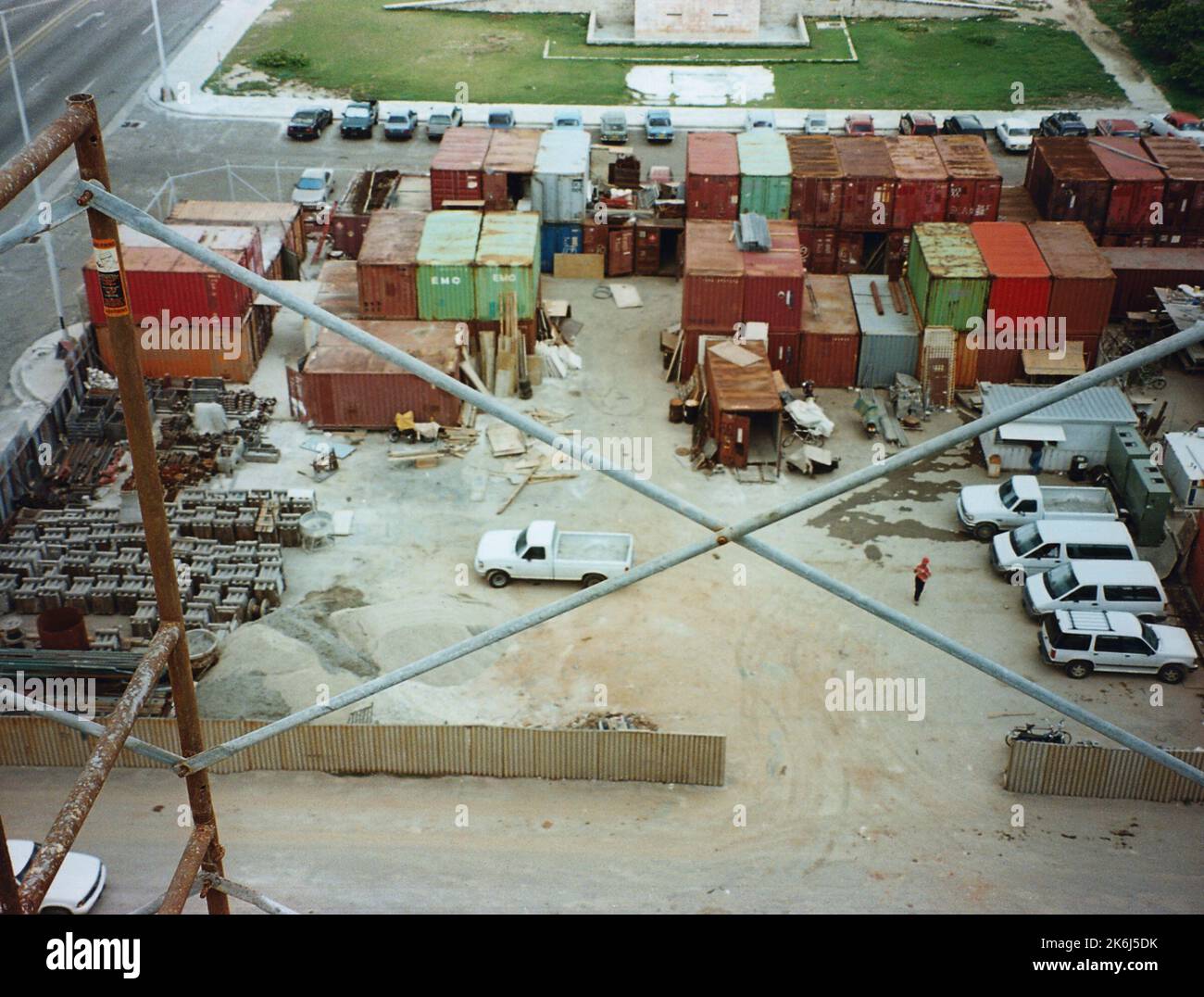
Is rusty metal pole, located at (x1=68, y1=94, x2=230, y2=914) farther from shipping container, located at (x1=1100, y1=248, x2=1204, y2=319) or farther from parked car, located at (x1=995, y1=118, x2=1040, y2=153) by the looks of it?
parked car, located at (x1=995, y1=118, x2=1040, y2=153)

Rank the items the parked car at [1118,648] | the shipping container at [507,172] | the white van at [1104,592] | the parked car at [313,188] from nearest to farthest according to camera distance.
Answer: the parked car at [1118,648], the white van at [1104,592], the shipping container at [507,172], the parked car at [313,188]

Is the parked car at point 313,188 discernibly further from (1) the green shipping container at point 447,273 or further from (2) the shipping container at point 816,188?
(2) the shipping container at point 816,188

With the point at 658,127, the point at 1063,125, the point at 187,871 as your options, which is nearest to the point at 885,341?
the point at 658,127

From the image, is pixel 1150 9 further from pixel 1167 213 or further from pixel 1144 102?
pixel 1167 213

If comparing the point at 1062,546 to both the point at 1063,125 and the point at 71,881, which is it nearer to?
the point at 71,881

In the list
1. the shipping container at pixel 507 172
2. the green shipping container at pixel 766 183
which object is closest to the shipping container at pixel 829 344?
the green shipping container at pixel 766 183

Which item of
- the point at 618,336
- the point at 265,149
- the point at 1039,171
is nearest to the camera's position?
the point at 618,336

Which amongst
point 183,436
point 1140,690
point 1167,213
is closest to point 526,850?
point 1140,690
